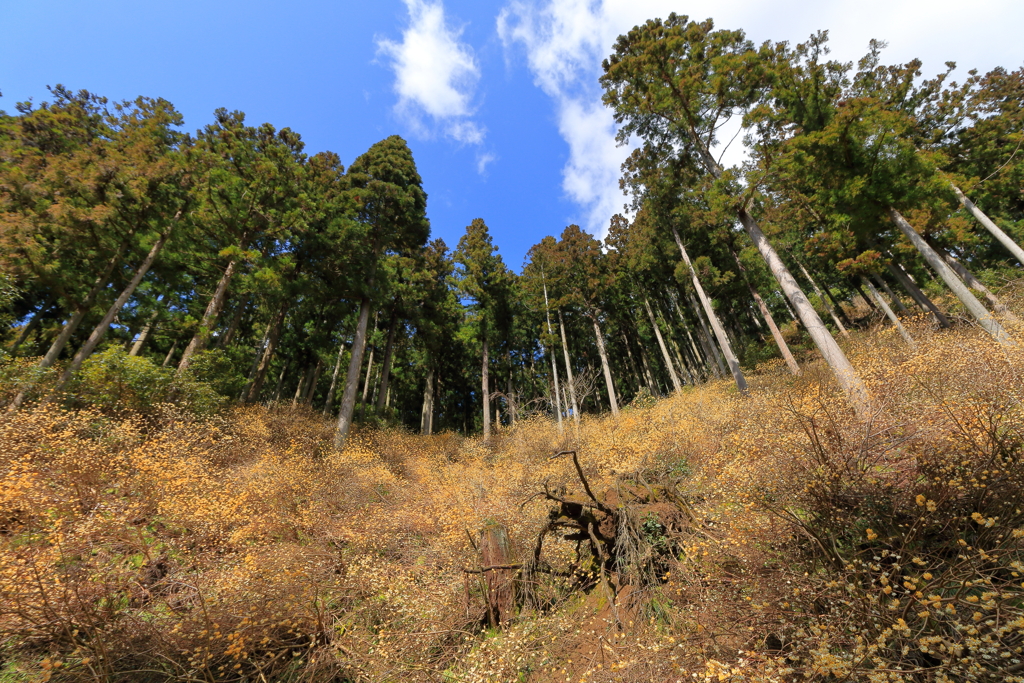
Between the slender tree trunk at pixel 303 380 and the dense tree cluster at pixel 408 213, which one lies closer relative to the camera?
the dense tree cluster at pixel 408 213

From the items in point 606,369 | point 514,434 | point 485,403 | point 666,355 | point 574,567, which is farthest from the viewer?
point 666,355

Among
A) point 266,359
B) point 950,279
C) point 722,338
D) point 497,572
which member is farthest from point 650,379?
point 266,359

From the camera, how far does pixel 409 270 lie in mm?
16812

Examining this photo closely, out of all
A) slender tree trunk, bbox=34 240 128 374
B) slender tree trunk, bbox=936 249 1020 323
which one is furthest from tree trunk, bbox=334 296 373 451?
slender tree trunk, bbox=936 249 1020 323

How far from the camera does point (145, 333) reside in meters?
14.0

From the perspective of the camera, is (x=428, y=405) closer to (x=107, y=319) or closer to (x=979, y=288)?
(x=107, y=319)

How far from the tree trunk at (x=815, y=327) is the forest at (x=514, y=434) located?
0.23 feet

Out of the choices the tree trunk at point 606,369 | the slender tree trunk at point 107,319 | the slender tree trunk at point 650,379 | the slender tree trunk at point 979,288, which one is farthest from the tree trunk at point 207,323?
the slender tree trunk at point 650,379

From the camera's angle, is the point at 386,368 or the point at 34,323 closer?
the point at 34,323

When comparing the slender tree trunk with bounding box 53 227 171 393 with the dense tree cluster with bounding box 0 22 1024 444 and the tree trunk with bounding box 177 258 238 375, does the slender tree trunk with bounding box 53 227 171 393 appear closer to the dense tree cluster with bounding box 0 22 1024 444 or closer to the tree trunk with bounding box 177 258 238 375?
the dense tree cluster with bounding box 0 22 1024 444

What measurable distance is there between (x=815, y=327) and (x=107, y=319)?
61.0 ft

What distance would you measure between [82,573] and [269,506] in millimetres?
2723

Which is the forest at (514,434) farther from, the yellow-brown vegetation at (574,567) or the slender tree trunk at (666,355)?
the slender tree trunk at (666,355)

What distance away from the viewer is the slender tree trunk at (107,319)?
8621mm
